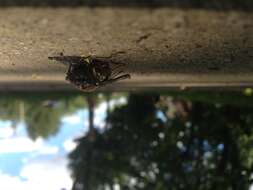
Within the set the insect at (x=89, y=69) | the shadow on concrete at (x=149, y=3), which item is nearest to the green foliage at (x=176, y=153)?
the insect at (x=89, y=69)

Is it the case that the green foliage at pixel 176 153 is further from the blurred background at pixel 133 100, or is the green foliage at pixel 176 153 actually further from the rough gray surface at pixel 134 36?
the rough gray surface at pixel 134 36

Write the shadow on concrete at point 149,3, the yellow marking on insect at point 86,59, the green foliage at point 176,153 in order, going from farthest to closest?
the green foliage at point 176,153 → the yellow marking on insect at point 86,59 → the shadow on concrete at point 149,3

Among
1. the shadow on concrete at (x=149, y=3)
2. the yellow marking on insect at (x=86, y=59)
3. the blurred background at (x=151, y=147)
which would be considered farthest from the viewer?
the blurred background at (x=151, y=147)

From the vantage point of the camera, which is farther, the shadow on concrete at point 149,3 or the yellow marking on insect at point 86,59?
the yellow marking on insect at point 86,59

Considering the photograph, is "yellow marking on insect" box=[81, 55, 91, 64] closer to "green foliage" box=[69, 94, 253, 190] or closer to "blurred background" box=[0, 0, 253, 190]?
"blurred background" box=[0, 0, 253, 190]

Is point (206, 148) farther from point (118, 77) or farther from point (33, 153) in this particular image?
point (118, 77)

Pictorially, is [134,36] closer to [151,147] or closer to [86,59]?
[86,59]

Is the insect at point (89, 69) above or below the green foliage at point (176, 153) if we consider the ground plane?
above

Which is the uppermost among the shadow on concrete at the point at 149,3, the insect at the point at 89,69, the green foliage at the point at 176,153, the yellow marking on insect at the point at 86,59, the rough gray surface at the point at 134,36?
the shadow on concrete at the point at 149,3
